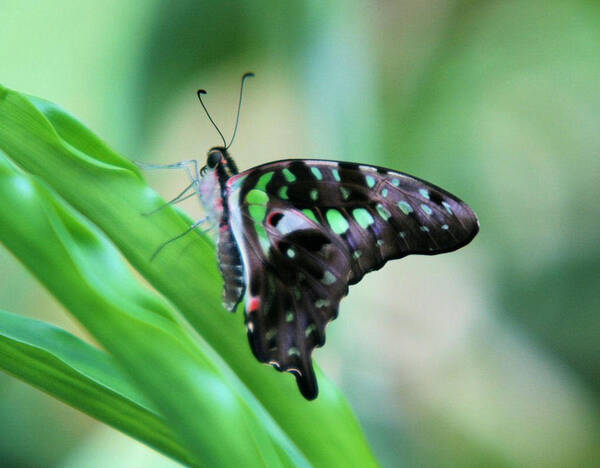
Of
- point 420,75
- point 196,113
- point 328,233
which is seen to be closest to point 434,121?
point 420,75

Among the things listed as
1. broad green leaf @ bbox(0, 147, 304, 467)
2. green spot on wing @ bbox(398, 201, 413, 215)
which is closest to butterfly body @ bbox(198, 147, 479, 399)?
green spot on wing @ bbox(398, 201, 413, 215)

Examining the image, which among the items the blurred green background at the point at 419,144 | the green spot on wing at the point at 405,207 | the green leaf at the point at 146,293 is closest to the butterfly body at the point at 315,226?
the green spot on wing at the point at 405,207

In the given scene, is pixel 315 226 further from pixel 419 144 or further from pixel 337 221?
pixel 419 144

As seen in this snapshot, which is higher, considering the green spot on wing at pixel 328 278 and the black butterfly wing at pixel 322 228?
the black butterfly wing at pixel 322 228

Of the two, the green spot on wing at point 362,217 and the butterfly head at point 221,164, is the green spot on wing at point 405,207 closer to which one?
the green spot on wing at point 362,217

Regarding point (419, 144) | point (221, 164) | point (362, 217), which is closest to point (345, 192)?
point (362, 217)

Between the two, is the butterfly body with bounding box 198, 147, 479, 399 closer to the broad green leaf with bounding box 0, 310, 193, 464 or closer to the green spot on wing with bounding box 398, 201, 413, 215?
the green spot on wing with bounding box 398, 201, 413, 215

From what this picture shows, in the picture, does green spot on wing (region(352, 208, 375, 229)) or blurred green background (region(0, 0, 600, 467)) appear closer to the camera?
green spot on wing (region(352, 208, 375, 229))
